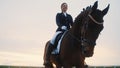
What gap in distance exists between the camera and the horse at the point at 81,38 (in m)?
14.5

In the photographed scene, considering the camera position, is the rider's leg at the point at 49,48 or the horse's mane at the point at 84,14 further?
the rider's leg at the point at 49,48

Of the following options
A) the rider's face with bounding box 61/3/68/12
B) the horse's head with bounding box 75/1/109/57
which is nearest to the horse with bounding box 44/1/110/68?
the horse's head with bounding box 75/1/109/57

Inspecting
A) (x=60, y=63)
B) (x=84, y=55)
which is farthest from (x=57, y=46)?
(x=84, y=55)

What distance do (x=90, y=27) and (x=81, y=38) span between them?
0.52 metres

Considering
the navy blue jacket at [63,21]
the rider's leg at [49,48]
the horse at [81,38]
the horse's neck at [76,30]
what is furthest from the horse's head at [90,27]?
the rider's leg at [49,48]

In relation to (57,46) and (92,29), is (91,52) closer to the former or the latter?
(92,29)

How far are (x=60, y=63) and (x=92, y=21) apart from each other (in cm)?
222

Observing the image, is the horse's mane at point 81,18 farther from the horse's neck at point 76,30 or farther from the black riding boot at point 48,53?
the black riding boot at point 48,53

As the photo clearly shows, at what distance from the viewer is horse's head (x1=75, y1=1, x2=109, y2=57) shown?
14.4 meters

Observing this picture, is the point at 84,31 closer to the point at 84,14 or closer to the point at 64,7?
the point at 84,14

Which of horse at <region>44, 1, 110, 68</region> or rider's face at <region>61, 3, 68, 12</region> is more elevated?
rider's face at <region>61, 3, 68, 12</region>

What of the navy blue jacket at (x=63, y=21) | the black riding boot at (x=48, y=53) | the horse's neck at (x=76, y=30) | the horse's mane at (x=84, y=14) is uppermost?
the horse's mane at (x=84, y=14)

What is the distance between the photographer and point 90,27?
14.6 metres

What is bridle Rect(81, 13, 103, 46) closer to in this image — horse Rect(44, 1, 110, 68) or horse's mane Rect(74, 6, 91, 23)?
horse Rect(44, 1, 110, 68)
